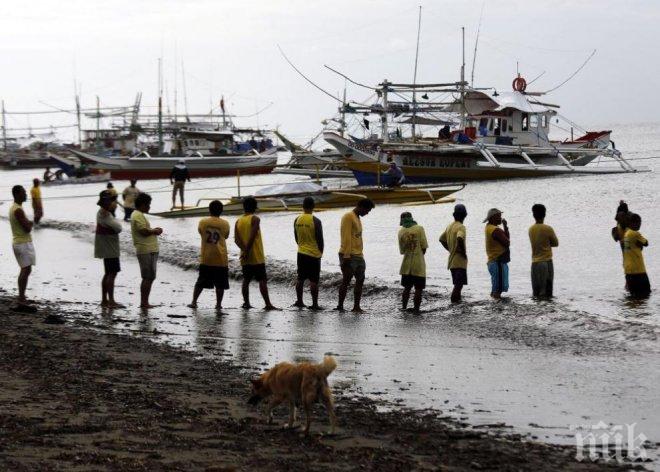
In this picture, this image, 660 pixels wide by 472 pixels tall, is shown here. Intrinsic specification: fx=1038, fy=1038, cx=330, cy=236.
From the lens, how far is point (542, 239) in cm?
1282

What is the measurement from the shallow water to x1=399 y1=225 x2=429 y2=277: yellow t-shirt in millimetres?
581

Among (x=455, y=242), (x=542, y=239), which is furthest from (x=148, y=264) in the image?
(x=542, y=239)

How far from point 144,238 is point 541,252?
4.87 meters

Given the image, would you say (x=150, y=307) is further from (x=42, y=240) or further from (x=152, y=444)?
(x=42, y=240)

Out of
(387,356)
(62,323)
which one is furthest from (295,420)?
(62,323)

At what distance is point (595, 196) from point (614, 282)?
26.8 m

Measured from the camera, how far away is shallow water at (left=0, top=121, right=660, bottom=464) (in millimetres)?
7852

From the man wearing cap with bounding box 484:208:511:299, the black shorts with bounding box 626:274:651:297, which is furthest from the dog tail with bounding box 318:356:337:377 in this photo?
the black shorts with bounding box 626:274:651:297

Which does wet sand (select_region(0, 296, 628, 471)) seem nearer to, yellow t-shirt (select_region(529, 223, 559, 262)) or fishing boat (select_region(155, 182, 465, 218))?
yellow t-shirt (select_region(529, 223, 559, 262))

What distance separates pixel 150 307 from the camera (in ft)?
42.4

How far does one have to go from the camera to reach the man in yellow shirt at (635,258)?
1266cm

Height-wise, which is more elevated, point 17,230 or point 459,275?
point 17,230

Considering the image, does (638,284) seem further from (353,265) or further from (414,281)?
(353,265)

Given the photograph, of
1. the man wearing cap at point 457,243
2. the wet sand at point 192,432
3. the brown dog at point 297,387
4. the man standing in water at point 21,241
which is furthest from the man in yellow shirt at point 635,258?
the man standing in water at point 21,241
